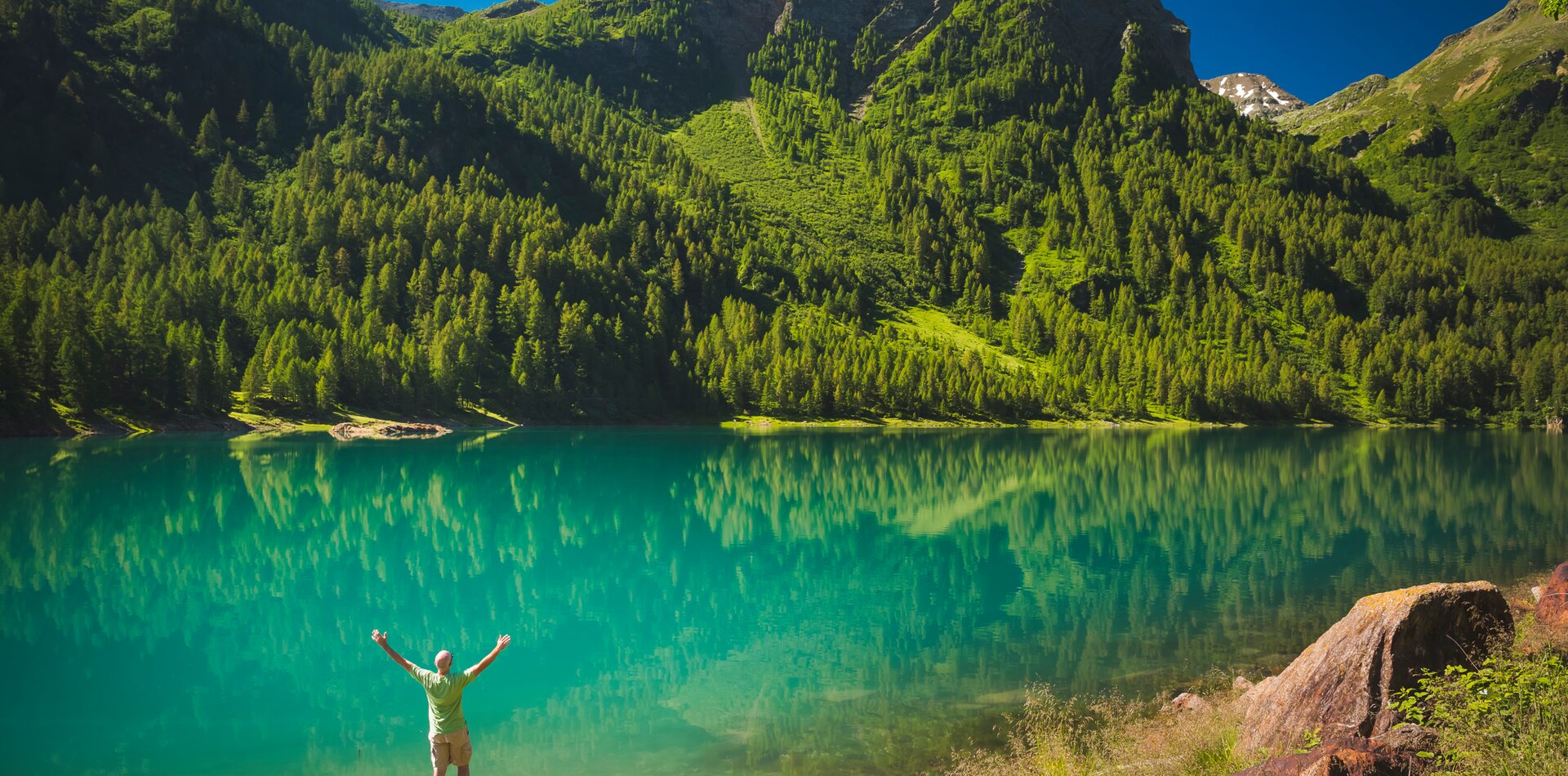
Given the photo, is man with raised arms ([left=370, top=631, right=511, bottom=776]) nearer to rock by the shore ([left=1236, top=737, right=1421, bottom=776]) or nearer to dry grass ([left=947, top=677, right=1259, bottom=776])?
dry grass ([left=947, top=677, right=1259, bottom=776])

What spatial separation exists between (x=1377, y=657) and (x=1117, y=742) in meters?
5.38

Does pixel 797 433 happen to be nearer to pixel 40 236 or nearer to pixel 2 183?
pixel 40 236

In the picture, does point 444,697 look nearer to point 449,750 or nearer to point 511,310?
point 449,750

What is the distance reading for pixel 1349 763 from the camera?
29.5 ft

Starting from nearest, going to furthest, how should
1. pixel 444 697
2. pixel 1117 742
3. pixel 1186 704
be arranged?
pixel 444 697
pixel 1117 742
pixel 1186 704

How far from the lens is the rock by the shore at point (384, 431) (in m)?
Answer: 100

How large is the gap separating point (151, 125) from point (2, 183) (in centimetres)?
4205

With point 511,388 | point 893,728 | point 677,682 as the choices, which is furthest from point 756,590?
point 511,388

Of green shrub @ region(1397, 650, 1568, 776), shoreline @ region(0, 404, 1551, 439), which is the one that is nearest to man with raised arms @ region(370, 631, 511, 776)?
green shrub @ region(1397, 650, 1568, 776)

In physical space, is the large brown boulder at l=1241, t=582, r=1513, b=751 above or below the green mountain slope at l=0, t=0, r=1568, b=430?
below

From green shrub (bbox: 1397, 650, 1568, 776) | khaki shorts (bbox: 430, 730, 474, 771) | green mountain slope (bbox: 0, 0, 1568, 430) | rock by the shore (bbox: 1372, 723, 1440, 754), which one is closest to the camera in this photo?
green shrub (bbox: 1397, 650, 1568, 776)

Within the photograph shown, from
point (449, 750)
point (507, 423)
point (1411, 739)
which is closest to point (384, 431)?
point (507, 423)

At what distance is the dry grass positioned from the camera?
1302 centimetres

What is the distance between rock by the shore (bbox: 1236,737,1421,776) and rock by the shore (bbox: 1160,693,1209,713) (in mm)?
8116
